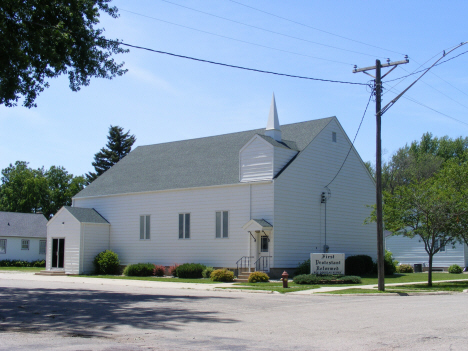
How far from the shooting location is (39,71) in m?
21.8

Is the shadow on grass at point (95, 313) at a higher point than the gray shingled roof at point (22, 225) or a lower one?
lower

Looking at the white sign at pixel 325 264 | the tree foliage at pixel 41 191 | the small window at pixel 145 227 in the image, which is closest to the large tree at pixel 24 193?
the tree foliage at pixel 41 191

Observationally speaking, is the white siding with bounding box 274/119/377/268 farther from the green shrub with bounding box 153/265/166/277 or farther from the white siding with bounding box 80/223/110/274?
the white siding with bounding box 80/223/110/274

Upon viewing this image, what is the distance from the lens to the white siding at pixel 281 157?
33.3 metres

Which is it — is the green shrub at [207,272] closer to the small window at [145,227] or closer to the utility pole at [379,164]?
the small window at [145,227]

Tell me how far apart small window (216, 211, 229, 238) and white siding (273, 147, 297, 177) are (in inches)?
178

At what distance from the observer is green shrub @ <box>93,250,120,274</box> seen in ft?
128

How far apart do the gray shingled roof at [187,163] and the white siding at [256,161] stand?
67 cm

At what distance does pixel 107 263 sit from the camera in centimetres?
3900

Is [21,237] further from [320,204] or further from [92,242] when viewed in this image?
[320,204]

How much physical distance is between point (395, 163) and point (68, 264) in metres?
45.7

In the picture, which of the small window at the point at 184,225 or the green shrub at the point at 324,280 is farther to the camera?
the small window at the point at 184,225

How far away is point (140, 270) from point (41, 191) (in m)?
50.8

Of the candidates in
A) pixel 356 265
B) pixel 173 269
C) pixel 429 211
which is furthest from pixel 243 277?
pixel 429 211
